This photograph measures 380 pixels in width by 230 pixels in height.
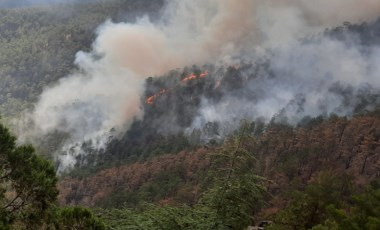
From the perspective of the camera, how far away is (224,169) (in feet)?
67.3

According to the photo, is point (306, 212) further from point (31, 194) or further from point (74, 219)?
point (31, 194)

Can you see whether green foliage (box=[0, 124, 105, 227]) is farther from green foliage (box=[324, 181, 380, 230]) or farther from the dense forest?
green foliage (box=[324, 181, 380, 230])

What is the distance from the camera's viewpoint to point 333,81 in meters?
172

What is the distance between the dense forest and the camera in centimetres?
1521

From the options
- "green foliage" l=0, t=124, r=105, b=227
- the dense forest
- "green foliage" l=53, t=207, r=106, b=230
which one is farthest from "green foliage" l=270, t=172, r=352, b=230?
"green foliage" l=0, t=124, r=105, b=227

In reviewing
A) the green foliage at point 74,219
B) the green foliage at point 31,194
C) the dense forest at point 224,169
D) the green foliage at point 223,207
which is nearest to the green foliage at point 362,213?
the dense forest at point 224,169

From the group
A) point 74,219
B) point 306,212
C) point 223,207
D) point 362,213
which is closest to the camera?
point 74,219

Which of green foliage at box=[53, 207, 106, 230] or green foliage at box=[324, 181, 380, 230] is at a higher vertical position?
green foliage at box=[324, 181, 380, 230]

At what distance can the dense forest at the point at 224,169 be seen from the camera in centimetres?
1521

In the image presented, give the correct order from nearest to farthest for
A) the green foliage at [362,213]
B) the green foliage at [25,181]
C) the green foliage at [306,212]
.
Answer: the green foliage at [25,181], the green foliage at [362,213], the green foliage at [306,212]

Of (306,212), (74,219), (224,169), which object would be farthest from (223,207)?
(306,212)

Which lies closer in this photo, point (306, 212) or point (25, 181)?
point (25, 181)

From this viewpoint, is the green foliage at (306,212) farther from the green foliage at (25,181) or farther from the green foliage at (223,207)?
the green foliage at (25,181)

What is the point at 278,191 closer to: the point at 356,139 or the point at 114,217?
the point at 356,139
